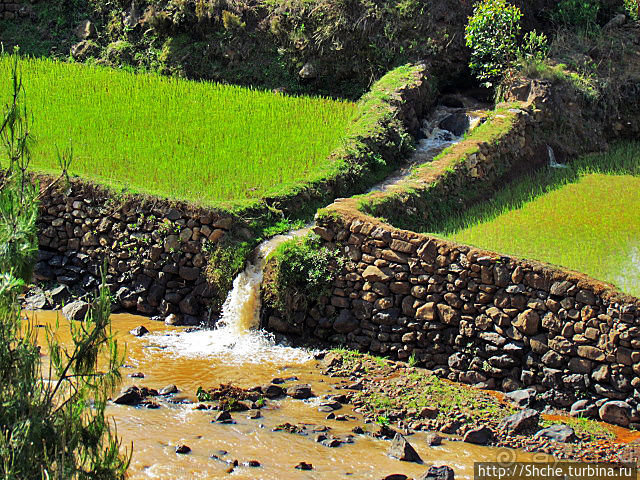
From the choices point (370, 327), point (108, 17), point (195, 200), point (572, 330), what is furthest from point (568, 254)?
point (108, 17)

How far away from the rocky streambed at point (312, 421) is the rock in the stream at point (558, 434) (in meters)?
0.01

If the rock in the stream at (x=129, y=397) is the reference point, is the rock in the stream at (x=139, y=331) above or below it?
below

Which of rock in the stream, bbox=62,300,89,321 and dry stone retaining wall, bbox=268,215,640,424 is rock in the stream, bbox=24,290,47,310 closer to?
rock in the stream, bbox=62,300,89,321

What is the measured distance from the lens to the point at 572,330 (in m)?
9.92

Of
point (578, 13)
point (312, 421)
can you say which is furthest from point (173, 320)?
point (578, 13)

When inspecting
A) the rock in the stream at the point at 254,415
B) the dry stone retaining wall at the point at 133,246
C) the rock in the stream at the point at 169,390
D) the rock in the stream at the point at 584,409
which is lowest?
the rock in the stream at the point at 169,390

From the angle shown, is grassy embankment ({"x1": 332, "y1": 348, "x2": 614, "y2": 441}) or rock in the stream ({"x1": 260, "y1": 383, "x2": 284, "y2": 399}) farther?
rock in the stream ({"x1": 260, "y1": 383, "x2": 284, "y2": 399})

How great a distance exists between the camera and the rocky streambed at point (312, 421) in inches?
329

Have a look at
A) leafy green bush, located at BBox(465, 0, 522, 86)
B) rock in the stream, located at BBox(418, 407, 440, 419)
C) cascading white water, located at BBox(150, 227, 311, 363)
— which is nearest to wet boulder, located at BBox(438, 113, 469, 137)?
leafy green bush, located at BBox(465, 0, 522, 86)

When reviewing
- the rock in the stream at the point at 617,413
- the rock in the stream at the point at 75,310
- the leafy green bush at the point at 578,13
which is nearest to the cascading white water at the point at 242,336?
the rock in the stream at the point at 75,310

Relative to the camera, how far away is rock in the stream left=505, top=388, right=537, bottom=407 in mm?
9891

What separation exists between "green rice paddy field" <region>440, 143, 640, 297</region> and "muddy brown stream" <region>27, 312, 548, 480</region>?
2777mm

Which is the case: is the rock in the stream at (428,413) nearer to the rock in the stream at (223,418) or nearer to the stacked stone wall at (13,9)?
the rock in the stream at (223,418)

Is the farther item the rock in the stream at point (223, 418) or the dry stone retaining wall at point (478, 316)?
the dry stone retaining wall at point (478, 316)
